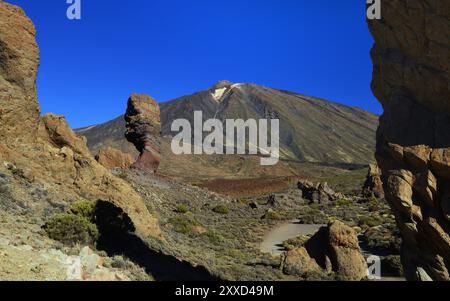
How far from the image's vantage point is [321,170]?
124 metres

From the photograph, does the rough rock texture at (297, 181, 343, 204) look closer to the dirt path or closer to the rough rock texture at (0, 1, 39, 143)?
the dirt path

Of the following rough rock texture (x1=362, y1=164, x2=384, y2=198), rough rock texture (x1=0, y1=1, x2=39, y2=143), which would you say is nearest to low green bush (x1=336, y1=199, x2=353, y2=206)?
rough rock texture (x1=362, y1=164, x2=384, y2=198)

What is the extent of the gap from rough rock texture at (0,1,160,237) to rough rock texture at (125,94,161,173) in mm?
23020

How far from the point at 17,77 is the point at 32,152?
284 cm

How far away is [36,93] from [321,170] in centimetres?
11291

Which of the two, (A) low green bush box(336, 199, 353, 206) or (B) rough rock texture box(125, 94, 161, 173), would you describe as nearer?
(B) rough rock texture box(125, 94, 161, 173)

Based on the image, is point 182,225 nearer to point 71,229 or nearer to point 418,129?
point 71,229

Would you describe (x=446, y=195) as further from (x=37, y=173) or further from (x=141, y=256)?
(x=37, y=173)

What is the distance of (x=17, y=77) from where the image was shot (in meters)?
15.9

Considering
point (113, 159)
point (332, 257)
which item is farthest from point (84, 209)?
point (113, 159)

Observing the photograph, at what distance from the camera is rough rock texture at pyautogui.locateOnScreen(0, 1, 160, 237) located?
14922 mm

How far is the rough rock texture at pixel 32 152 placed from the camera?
14.9 metres

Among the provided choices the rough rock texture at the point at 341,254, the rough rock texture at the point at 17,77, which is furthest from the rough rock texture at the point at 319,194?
the rough rock texture at the point at 17,77
